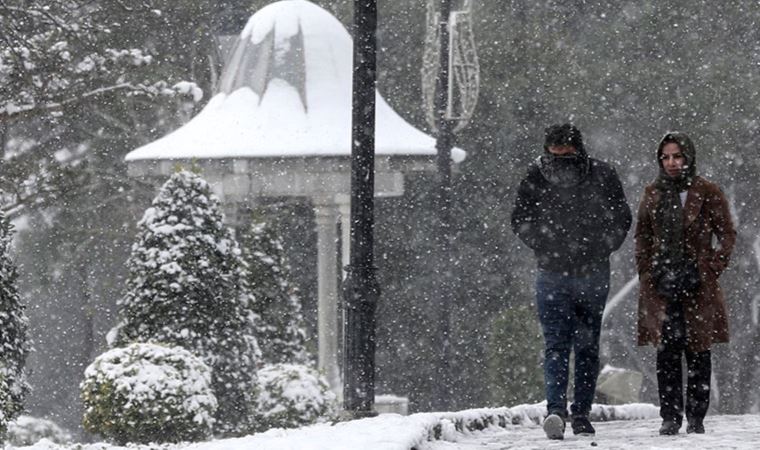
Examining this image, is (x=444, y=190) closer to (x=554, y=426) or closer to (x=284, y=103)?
(x=284, y=103)

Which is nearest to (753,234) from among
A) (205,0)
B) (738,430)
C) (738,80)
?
(738,80)

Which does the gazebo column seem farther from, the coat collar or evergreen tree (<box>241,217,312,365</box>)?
the coat collar

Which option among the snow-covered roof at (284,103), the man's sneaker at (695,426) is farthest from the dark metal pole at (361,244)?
the snow-covered roof at (284,103)

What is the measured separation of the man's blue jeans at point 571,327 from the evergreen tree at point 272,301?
8.59 metres

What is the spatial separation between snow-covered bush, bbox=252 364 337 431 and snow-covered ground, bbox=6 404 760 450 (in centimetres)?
470

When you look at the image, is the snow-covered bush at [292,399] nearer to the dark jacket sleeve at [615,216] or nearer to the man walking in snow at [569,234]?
the man walking in snow at [569,234]

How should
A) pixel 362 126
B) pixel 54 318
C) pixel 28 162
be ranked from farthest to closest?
pixel 54 318 < pixel 28 162 < pixel 362 126

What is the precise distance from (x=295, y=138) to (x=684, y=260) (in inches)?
515

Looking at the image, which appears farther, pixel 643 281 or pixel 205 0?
pixel 205 0

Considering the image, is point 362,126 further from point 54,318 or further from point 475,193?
point 54,318

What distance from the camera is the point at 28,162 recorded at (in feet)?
78.6

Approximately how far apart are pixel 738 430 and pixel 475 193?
74.3 feet

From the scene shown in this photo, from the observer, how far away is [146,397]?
1300cm

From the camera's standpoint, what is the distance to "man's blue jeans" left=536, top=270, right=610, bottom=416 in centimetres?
942
